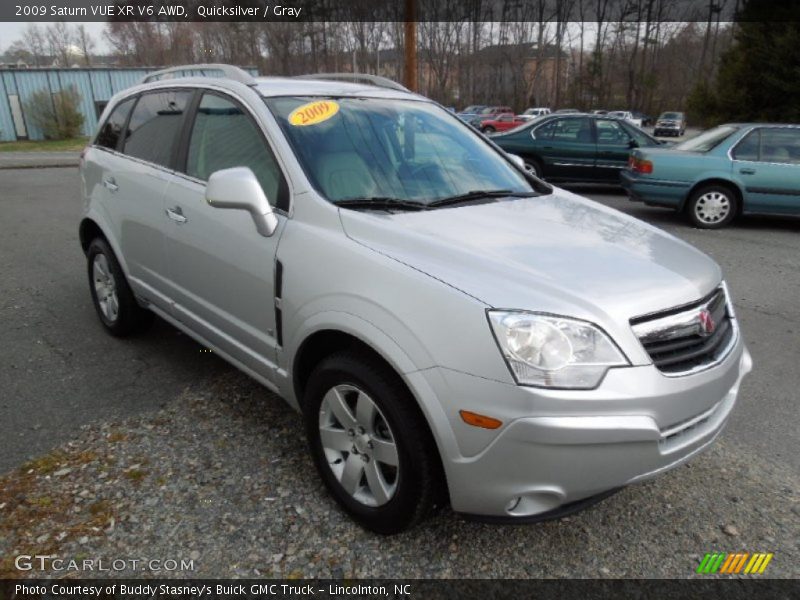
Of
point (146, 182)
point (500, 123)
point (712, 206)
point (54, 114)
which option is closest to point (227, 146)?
point (146, 182)

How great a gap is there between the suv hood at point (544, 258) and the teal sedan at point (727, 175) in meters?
6.38

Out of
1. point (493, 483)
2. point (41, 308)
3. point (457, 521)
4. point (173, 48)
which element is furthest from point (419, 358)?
point (173, 48)

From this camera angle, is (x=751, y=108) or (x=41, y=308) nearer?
(x=41, y=308)

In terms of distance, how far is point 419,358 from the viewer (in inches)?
79.0

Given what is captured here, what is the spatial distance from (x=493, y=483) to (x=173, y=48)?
5117 cm

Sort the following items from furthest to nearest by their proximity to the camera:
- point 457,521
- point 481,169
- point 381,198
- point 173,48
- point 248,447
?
1. point 173,48
2. point 481,169
3. point 248,447
4. point 381,198
5. point 457,521

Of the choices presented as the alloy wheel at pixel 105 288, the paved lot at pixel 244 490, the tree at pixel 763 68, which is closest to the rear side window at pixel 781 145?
the paved lot at pixel 244 490

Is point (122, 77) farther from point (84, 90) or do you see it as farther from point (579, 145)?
Answer: point (579, 145)

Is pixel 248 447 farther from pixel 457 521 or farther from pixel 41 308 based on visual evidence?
pixel 41 308

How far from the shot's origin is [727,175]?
328 inches

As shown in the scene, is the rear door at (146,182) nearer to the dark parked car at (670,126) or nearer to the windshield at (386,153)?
the windshield at (386,153)

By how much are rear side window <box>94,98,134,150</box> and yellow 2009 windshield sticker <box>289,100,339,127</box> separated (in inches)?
74.9

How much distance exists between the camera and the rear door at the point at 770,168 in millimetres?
8125

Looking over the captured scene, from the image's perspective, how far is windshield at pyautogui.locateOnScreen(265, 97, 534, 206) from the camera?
2.75 m
